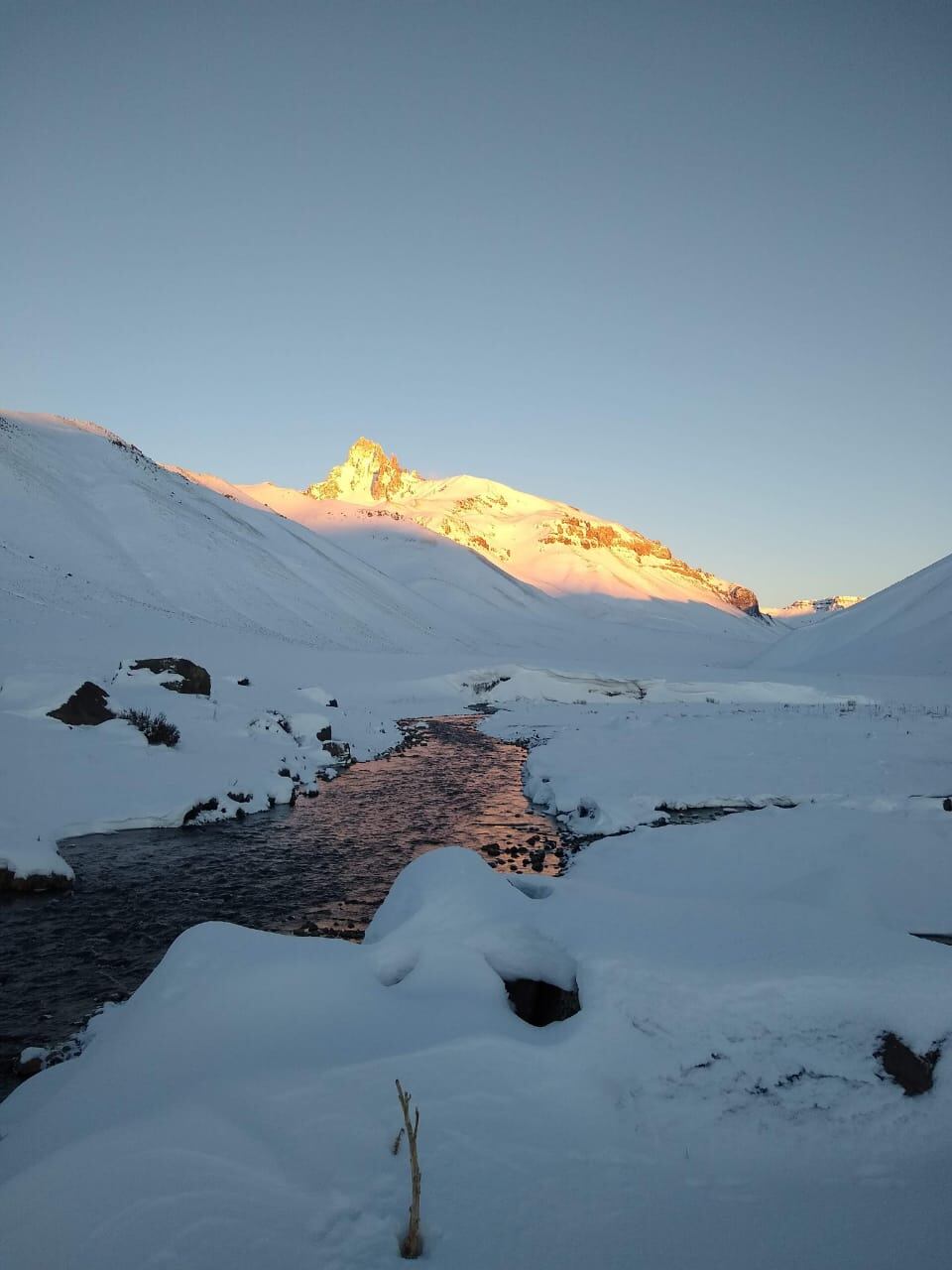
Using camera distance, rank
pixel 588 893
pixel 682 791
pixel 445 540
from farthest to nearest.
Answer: pixel 445 540 < pixel 682 791 < pixel 588 893

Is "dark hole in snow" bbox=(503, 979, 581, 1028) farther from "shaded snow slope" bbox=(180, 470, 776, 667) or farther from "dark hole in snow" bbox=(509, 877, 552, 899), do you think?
"shaded snow slope" bbox=(180, 470, 776, 667)

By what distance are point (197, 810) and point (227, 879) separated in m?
3.91

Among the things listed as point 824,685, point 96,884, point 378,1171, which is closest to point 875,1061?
point 378,1171

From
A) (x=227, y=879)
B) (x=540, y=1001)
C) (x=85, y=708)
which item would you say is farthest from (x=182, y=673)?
(x=540, y=1001)

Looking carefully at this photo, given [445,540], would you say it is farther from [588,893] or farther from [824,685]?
[588,893]

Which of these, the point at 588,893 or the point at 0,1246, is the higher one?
the point at 588,893

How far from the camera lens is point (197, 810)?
15.1 meters

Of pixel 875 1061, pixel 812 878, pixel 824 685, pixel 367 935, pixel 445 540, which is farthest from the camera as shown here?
pixel 445 540

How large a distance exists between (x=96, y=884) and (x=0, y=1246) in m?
8.93

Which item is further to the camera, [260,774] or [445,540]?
[445,540]

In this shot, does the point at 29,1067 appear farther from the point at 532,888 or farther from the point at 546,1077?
the point at 532,888

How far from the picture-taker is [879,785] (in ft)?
50.7

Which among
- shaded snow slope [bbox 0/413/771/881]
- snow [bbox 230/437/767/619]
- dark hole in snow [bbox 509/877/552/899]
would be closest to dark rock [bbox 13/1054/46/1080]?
dark hole in snow [bbox 509/877/552/899]

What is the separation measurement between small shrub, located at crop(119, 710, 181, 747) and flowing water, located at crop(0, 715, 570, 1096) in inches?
144
